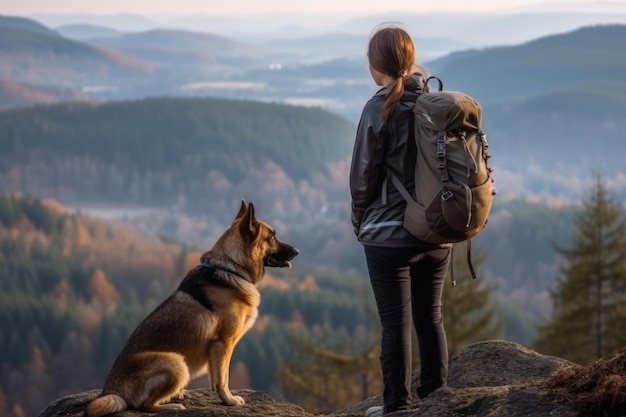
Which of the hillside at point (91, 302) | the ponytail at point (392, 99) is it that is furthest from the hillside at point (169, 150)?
the ponytail at point (392, 99)

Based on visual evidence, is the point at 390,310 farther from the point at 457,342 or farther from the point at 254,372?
the point at 254,372

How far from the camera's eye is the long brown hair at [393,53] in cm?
705

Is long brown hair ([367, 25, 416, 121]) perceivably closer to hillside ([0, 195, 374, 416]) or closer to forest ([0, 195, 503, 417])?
forest ([0, 195, 503, 417])

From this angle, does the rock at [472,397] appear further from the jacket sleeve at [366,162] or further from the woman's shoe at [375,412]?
the jacket sleeve at [366,162]

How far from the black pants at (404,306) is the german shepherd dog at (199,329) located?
1505 mm

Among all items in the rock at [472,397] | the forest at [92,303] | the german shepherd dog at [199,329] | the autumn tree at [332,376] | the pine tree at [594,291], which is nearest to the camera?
the rock at [472,397]

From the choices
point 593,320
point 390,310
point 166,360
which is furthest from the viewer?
point 593,320

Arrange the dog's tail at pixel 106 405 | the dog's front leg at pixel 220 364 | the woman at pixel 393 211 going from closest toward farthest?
1. the woman at pixel 393 211
2. the dog's tail at pixel 106 405
3. the dog's front leg at pixel 220 364

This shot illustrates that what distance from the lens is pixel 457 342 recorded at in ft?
95.4

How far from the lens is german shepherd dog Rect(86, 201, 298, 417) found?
8023 mm

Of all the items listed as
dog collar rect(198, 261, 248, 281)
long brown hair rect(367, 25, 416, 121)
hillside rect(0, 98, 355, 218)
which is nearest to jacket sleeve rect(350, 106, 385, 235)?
long brown hair rect(367, 25, 416, 121)

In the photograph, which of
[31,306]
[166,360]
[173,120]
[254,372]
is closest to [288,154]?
[173,120]

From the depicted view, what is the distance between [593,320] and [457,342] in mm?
4036

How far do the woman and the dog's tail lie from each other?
2.23 m
